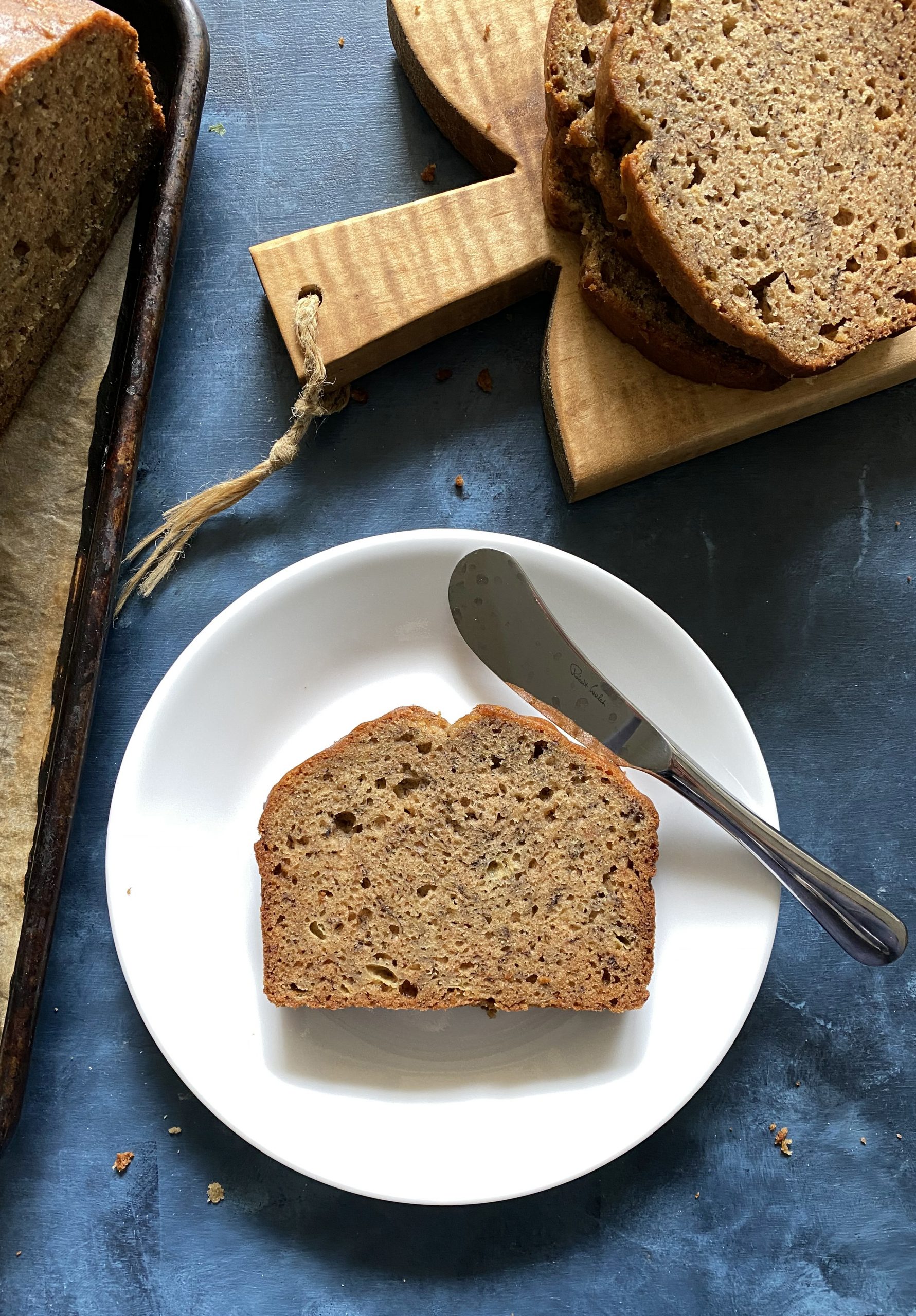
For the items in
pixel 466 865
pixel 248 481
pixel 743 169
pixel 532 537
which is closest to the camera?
pixel 743 169

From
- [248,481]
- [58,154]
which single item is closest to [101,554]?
[248,481]

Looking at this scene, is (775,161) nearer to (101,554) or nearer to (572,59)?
(572,59)

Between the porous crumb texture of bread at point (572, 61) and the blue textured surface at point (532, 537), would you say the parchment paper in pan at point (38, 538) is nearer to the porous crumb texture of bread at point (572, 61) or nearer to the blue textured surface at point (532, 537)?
the blue textured surface at point (532, 537)

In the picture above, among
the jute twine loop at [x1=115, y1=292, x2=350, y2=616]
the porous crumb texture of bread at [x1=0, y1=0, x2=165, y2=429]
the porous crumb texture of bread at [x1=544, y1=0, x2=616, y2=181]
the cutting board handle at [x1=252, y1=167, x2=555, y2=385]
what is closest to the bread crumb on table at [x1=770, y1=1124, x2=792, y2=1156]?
the jute twine loop at [x1=115, y1=292, x2=350, y2=616]

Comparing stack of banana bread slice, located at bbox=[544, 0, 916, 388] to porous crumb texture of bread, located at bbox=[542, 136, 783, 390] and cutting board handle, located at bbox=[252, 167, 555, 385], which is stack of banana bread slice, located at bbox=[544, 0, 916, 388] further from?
cutting board handle, located at bbox=[252, 167, 555, 385]

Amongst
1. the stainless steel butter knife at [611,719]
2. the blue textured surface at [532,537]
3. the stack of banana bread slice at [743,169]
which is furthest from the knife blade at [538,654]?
the stack of banana bread slice at [743,169]

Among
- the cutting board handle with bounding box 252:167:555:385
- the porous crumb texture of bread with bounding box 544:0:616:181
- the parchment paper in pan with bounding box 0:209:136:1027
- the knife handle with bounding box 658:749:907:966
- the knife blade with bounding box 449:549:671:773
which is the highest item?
the porous crumb texture of bread with bounding box 544:0:616:181

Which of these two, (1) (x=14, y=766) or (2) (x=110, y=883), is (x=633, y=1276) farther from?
(1) (x=14, y=766)
